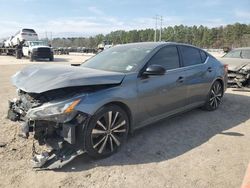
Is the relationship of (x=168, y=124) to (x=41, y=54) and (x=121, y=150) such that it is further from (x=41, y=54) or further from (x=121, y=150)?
(x=41, y=54)

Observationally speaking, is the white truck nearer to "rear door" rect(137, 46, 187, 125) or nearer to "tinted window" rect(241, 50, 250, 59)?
"tinted window" rect(241, 50, 250, 59)

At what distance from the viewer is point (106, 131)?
4.18 meters

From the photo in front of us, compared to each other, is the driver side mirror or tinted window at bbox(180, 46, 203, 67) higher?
tinted window at bbox(180, 46, 203, 67)

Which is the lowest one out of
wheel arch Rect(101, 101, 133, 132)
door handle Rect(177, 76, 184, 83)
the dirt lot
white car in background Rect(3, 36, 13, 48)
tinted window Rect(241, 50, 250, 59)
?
the dirt lot

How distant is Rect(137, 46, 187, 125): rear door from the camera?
474cm

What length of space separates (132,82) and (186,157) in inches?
54.1

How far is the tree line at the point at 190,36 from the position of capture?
322 feet

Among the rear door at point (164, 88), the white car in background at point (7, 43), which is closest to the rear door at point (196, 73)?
the rear door at point (164, 88)

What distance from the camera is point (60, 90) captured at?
4000 mm

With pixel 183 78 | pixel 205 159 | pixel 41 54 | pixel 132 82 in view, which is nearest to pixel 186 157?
pixel 205 159

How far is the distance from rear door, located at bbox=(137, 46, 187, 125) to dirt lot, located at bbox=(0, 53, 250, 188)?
474 millimetres

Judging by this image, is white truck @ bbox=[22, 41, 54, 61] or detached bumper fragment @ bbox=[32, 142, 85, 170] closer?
detached bumper fragment @ bbox=[32, 142, 85, 170]

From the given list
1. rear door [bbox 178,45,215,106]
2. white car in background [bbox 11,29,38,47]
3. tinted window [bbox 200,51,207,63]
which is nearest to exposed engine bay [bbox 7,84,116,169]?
rear door [bbox 178,45,215,106]

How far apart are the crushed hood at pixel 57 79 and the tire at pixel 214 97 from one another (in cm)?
301
